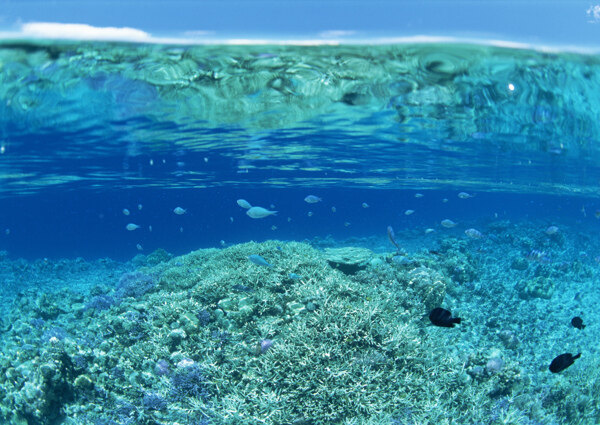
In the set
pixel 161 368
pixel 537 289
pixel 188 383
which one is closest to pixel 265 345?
pixel 188 383

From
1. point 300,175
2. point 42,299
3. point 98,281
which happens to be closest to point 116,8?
point 42,299

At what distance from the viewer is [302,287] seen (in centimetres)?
892

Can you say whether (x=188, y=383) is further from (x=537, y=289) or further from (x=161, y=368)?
(x=537, y=289)

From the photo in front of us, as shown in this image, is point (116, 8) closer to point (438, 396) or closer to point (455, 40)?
point (455, 40)

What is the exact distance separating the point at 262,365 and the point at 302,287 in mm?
2563

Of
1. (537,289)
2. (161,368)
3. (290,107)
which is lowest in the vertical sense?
(537,289)

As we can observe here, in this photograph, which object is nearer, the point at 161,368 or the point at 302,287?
the point at 161,368

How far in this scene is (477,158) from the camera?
1033 inches

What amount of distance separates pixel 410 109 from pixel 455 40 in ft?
21.4

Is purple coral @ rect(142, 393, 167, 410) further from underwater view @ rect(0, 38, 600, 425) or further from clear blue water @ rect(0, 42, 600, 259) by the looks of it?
clear blue water @ rect(0, 42, 600, 259)

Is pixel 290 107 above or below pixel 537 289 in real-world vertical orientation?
above

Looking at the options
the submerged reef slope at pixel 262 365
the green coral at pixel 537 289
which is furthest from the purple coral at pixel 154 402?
the green coral at pixel 537 289

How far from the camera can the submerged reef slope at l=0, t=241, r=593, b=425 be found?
240 inches

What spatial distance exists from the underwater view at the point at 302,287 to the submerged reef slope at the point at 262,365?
1.8 inches
